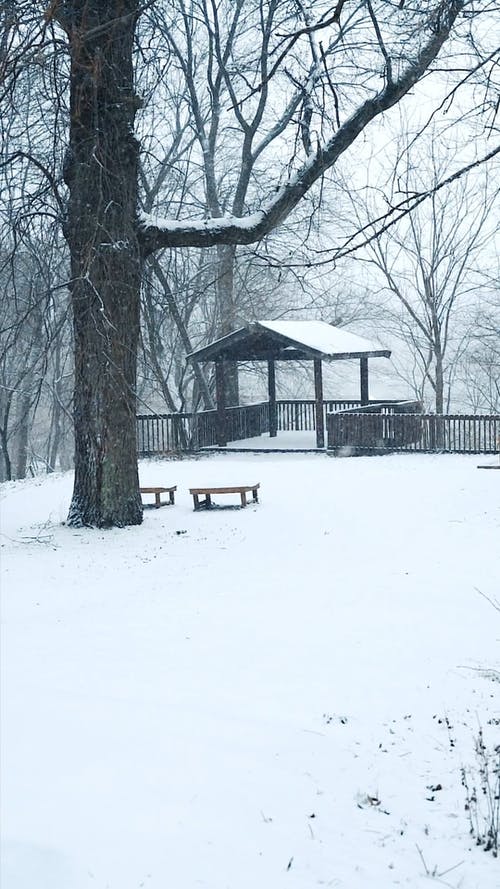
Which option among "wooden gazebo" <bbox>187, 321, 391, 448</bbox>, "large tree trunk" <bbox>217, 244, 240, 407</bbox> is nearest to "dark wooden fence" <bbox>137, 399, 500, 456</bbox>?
"wooden gazebo" <bbox>187, 321, 391, 448</bbox>

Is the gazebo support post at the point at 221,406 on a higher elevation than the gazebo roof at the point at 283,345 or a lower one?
lower

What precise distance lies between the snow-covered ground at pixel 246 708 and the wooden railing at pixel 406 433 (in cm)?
1164

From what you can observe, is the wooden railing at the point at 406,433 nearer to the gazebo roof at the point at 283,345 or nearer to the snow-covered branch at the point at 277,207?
the gazebo roof at the point at 283,345

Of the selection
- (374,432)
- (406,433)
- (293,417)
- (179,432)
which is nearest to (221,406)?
(179,432)

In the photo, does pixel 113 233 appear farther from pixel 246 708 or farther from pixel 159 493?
pixel 246 708

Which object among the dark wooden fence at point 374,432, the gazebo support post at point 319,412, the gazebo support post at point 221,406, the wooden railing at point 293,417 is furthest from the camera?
the wooden railing at point 293,417

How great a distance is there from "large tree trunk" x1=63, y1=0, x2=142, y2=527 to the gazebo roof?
39.0ft

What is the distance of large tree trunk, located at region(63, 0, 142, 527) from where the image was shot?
39.3 feet

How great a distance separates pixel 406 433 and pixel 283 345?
15.3ft

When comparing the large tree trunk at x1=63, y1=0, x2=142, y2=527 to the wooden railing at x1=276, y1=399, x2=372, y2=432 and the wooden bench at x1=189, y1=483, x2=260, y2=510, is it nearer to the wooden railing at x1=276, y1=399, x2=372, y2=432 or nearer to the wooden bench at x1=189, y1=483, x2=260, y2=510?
the wooden bench at x1=189, y1=483, x2=260, y2=510

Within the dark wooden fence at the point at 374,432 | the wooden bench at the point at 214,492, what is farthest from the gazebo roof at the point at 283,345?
the wooden bench at the point at 214,492

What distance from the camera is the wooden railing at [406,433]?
23.3m

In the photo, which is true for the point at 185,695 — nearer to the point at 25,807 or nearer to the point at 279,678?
the point at 279,678

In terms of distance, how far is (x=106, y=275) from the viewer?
39.9 feet
